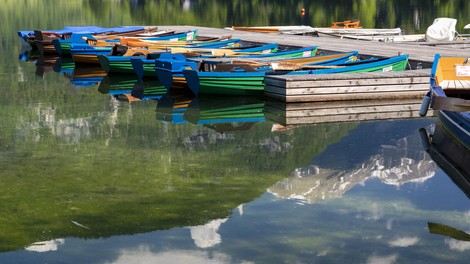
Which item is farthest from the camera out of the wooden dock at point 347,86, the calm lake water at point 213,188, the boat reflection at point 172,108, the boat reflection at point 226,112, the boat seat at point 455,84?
the wooden dock at point 347,86

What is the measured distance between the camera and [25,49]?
40.9 m

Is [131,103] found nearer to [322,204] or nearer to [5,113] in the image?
[5,113]

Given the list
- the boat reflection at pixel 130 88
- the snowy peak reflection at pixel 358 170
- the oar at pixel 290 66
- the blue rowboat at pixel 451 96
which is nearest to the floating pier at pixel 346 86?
the oar at pixel 290 66

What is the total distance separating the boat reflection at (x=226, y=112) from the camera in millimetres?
19270

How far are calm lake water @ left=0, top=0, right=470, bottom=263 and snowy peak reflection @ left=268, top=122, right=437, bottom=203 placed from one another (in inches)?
1.3

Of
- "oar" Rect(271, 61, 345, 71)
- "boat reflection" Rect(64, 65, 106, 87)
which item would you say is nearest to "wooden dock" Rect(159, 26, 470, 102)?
"oar" Rect(271, 61, 345, 71)

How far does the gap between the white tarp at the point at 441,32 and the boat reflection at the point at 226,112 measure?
50.5ft

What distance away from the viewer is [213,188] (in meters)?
13.4

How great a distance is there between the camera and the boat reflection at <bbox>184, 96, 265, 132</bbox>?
63.2 feet

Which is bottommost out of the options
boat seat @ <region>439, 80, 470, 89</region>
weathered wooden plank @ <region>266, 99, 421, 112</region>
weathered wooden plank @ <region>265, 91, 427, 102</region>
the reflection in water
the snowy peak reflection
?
the snowy peak reflection

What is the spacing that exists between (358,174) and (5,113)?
1080 cm

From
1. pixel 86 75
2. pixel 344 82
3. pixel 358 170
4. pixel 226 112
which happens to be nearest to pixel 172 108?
pixel 226 112

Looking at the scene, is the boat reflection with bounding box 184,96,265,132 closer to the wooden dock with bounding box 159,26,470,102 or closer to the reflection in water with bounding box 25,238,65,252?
the wooden dock with bounding box 159,26,470,102

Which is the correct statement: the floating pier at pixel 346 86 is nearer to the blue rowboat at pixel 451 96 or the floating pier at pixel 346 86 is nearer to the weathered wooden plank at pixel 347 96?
the weathered wooden plank at pixel 347 96
